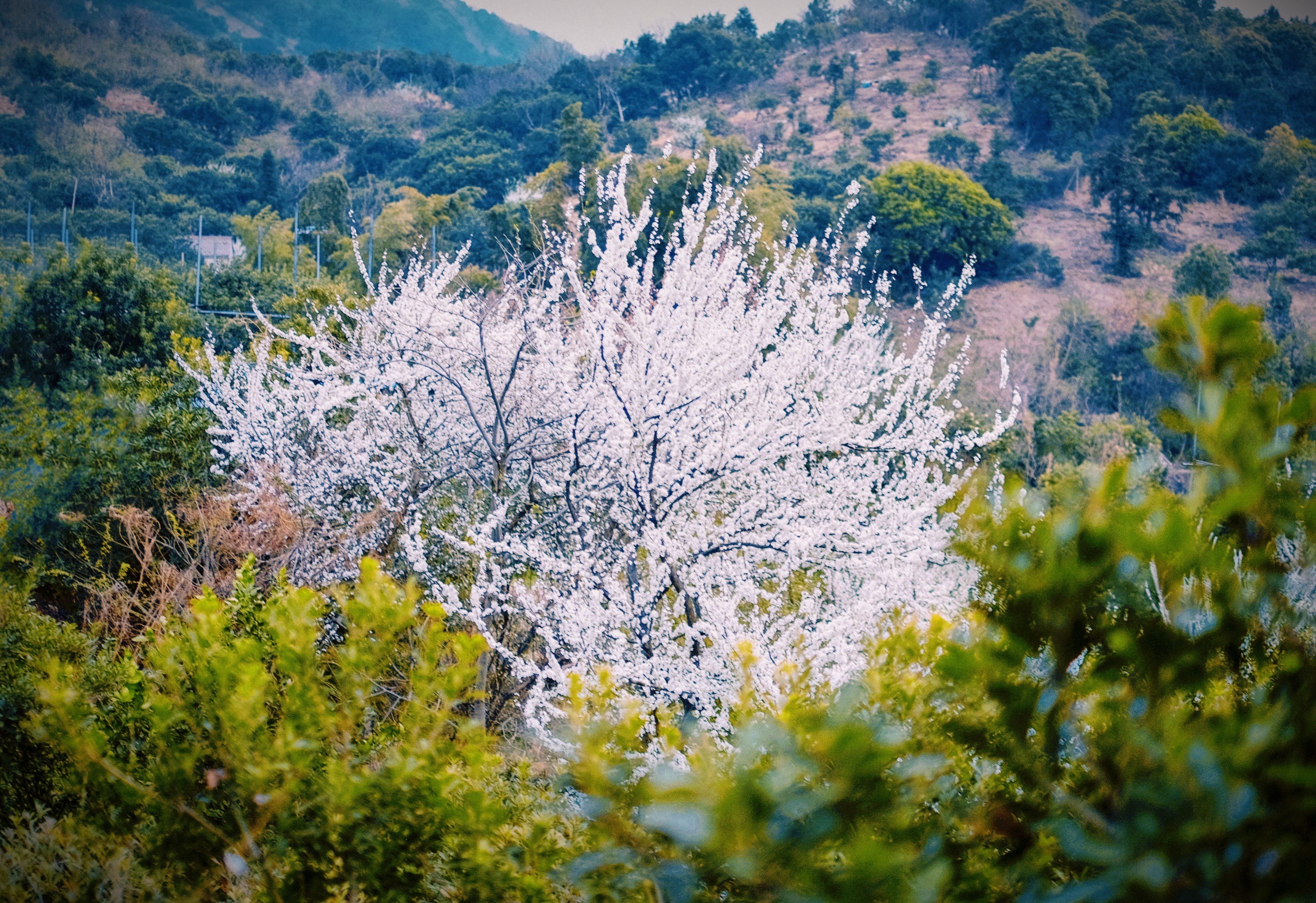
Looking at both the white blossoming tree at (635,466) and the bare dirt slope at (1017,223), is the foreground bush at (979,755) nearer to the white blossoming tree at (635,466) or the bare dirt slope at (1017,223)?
the white blossoming tree at (635,466)

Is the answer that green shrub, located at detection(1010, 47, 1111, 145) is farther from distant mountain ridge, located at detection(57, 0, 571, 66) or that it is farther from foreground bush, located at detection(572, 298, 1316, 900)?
foreground bush, located at detection(572, 298, 1316, 900)

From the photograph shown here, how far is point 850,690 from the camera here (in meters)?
0.90

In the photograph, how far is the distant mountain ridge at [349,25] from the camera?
80.9 meters

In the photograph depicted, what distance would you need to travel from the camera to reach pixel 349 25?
3836 inches

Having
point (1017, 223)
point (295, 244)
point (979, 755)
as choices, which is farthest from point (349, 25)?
point (979, 755)

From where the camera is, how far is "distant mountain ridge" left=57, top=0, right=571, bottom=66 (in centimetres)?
8088

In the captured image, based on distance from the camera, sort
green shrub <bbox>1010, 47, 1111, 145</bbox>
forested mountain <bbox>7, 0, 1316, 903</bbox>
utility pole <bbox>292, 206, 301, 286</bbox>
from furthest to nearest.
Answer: green shrub <bbox>1010, 47, 1111, 145</bbox> → utility pole <bbox>292, 206, 301, 286</bbox> → forested mountain <bbox>7, 0, 1316, 903</bbox>

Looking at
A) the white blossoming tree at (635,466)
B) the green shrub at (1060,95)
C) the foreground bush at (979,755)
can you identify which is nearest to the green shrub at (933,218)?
the green shrub at (1060,95)

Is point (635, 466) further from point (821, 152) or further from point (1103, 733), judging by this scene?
point (821, 152)

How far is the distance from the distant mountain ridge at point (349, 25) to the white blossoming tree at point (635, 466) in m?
71.7

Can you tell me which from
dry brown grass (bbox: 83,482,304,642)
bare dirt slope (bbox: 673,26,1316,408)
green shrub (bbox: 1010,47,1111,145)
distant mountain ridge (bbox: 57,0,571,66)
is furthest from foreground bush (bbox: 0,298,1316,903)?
distant mountain ridge (bbox: 57,0,571,66)

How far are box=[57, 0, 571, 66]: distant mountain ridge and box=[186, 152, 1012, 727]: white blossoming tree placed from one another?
235ft

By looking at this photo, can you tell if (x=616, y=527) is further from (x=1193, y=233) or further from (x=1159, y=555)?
(x=1193, y=233)

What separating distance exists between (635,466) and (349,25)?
4568 inches
